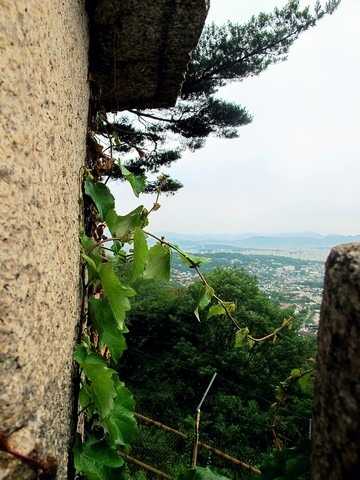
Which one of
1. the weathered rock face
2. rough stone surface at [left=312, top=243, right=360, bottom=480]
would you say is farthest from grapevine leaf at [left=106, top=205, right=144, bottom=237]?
rough stone surface at [left=312, top=243, right=360, bottom=480]

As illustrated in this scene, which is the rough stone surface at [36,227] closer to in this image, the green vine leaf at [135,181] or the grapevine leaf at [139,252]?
the grapevine leaf at [139,252]

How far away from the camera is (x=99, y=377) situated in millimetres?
981

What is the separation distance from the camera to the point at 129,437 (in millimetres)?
1159

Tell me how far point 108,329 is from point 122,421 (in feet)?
0.96

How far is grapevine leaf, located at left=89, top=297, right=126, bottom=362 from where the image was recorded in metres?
1.14

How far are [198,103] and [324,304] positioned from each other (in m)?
7.48

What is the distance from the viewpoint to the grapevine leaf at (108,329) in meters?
1.14

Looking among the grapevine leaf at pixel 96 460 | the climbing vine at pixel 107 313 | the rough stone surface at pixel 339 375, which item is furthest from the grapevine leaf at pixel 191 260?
the rough stone surface at pixel 339 375

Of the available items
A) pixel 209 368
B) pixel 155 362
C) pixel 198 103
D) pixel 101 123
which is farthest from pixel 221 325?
pixel 101 123

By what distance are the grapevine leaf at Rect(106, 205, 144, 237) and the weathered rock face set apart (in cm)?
57

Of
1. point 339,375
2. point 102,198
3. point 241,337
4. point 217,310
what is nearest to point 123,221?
point 102,198

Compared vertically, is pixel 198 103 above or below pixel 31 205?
above

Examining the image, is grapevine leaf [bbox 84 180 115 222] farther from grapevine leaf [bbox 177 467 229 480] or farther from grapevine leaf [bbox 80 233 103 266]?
grapevine leaf [bbox 177 467 229 480]

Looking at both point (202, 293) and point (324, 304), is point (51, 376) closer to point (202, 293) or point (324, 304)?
point (324, 304)
